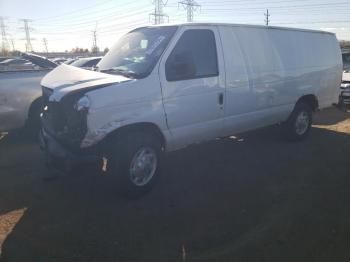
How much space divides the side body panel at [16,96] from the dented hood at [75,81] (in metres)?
2.16

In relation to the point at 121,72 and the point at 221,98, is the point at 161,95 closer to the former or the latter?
the point at 121,72

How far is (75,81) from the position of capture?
4770 millimetres

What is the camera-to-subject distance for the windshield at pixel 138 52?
4968 millimetres

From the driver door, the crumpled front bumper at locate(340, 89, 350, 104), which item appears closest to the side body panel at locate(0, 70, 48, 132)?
the driver door

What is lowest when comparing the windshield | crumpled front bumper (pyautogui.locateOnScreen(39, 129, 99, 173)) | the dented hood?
crumpled front bumper (pyautogui.locateOnScreen(39, 129, 99, 173))

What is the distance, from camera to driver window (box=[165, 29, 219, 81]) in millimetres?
5043

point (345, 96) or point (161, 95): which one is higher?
point (161, 95)

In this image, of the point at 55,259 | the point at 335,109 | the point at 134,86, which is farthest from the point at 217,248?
the point at 335,109

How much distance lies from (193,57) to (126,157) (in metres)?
1.70

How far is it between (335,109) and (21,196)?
33.0ft

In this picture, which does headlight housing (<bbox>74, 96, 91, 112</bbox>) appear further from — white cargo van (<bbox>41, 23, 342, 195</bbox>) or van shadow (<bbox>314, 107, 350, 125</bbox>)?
van shadow (<bbox>314, 107, 350, 125</bbox>)

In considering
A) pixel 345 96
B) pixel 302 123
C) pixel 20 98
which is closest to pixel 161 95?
pixel 20 98

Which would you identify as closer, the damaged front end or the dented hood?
the damaged front end

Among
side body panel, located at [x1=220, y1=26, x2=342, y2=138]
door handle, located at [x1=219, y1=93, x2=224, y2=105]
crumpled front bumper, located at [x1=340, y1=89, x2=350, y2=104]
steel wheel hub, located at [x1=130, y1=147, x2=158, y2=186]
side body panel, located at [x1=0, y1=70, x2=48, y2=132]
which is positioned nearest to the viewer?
steel wheel hub, located at [x1=130, y1=147, x2=158, y2=186]
